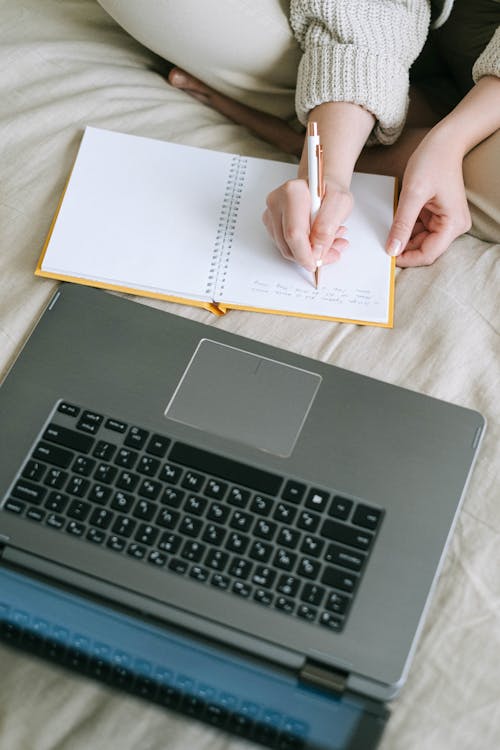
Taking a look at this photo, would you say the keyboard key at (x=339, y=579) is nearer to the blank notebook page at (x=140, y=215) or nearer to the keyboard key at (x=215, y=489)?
the keyboard key at (x=215, y=489)

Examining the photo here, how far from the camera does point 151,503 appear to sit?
1.93 ft

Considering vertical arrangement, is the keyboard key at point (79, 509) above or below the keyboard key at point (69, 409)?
below

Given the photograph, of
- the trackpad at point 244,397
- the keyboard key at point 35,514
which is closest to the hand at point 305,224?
the trackpad at point 244,397

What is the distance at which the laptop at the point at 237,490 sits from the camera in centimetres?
55

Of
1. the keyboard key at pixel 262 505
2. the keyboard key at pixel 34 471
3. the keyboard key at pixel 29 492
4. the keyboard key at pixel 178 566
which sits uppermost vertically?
the keyboard key at pixel 262 505

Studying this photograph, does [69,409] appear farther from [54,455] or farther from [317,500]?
[317,500]

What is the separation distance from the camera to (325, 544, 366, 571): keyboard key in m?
0.57

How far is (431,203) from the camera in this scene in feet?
2.43

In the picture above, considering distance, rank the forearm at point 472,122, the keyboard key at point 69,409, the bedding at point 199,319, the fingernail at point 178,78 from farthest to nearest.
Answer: the fingernail at point 178,78
the forearm at point 472,122
the keyboard key at point 69,409
the bedding at point 199,319

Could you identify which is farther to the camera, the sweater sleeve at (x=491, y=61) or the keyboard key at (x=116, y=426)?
the sweater sleeve at (x=491, y=61)

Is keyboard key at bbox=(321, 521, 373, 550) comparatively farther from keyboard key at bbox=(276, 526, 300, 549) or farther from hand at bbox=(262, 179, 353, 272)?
hand at bbox=(262, 179, 353, 272)

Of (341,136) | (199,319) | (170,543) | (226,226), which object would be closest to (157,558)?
(170,543)

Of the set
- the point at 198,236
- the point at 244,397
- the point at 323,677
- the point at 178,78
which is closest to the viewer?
the point at 323,677

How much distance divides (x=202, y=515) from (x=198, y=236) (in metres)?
0.29
